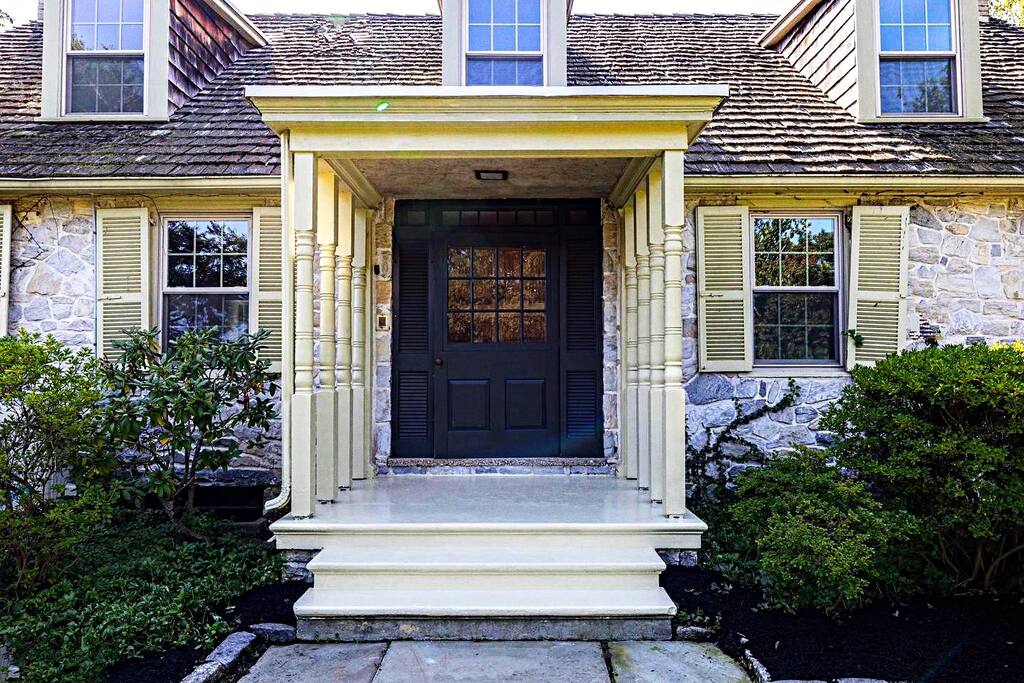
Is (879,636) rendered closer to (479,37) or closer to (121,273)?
(479,37)

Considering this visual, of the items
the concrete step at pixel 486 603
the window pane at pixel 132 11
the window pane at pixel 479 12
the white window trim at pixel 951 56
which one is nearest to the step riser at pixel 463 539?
the concrete step at pixel 486 603

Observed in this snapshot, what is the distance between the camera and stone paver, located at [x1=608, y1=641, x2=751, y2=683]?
3369 millimetres

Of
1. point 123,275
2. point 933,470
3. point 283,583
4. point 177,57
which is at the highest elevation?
point 177,57

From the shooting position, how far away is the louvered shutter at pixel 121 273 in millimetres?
5957

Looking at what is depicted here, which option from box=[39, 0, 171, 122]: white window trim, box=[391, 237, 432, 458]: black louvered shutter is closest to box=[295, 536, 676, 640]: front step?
box=[391, 237, 432, 458]: black louvered shutter

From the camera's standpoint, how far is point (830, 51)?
7.03 meters

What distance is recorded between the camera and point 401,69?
23.4ft

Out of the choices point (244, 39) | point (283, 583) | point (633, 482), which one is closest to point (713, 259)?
point (633, 482)

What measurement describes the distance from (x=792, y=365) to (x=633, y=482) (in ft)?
5.42

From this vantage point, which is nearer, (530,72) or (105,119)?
(105,119)

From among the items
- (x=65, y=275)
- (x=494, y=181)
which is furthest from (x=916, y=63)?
(x=65, y=275)

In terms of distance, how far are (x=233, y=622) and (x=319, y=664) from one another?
635mm

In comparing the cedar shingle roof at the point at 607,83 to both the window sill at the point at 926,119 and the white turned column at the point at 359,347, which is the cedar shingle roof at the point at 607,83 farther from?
the white turned column at the point at 359,347

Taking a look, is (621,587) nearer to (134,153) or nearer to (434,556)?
(434,556)
